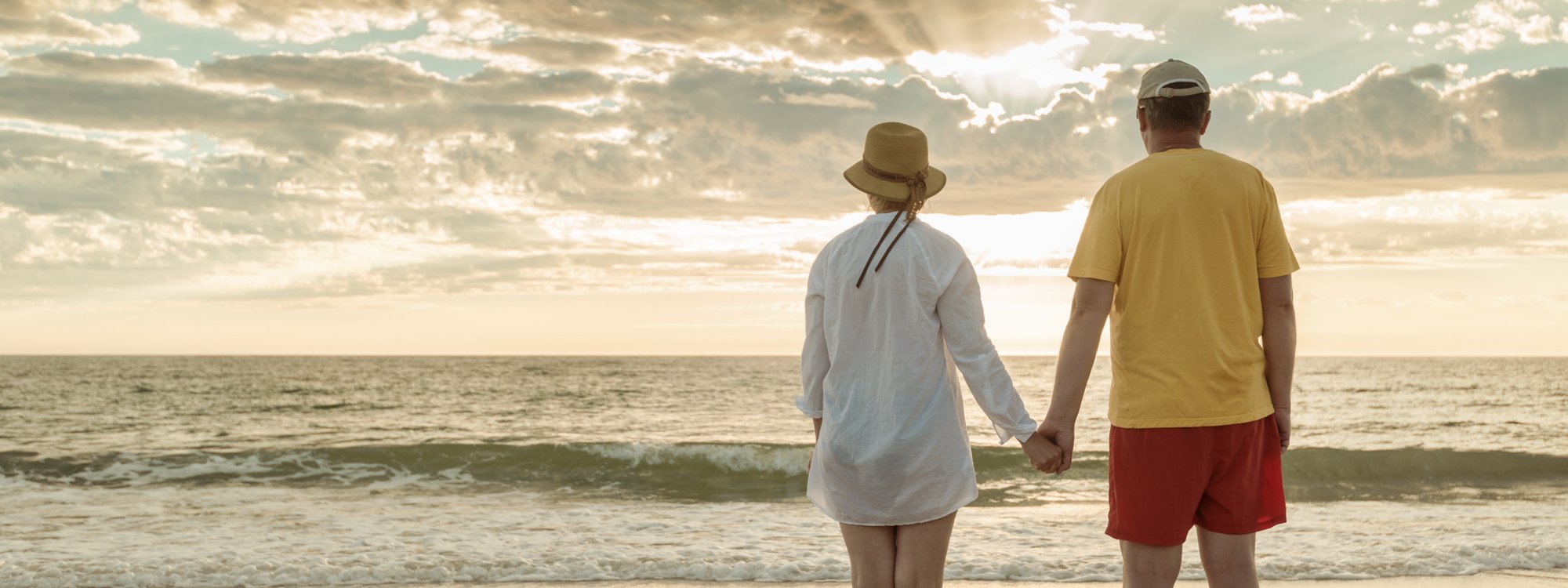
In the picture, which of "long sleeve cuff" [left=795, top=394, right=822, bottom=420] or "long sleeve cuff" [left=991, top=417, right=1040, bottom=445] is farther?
"long sleeve cuff" [left=795, top=394, right=822, bottom=420]

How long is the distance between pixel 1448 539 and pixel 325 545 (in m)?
8.12

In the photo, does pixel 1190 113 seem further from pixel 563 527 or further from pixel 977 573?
pixel 563 527

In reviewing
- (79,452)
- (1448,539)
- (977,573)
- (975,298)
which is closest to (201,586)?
(977,573)

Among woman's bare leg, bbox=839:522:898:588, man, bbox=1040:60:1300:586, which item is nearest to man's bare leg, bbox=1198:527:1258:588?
man, bbox=1040:60:1300:586

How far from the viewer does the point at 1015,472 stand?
41.1 feet

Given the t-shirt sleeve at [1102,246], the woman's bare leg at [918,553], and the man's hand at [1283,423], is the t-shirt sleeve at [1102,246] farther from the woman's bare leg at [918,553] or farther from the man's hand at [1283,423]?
the woman's bare leg at [918,553]

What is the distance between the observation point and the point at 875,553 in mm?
2492

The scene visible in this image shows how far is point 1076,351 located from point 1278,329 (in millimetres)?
533

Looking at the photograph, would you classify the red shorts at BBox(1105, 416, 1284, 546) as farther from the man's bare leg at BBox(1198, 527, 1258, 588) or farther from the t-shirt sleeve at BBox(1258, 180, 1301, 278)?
the t-shirt sleeve at BBox(1258, 180, 1301, 278)

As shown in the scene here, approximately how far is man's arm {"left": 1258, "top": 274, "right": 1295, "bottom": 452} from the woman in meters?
0.60

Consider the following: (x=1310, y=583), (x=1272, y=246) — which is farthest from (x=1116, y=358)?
(x=1310, y=583)

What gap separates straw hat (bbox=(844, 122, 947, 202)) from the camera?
2.54 m

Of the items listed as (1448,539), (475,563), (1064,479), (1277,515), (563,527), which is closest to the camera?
(1277,515)

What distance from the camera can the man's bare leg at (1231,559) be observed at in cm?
256
